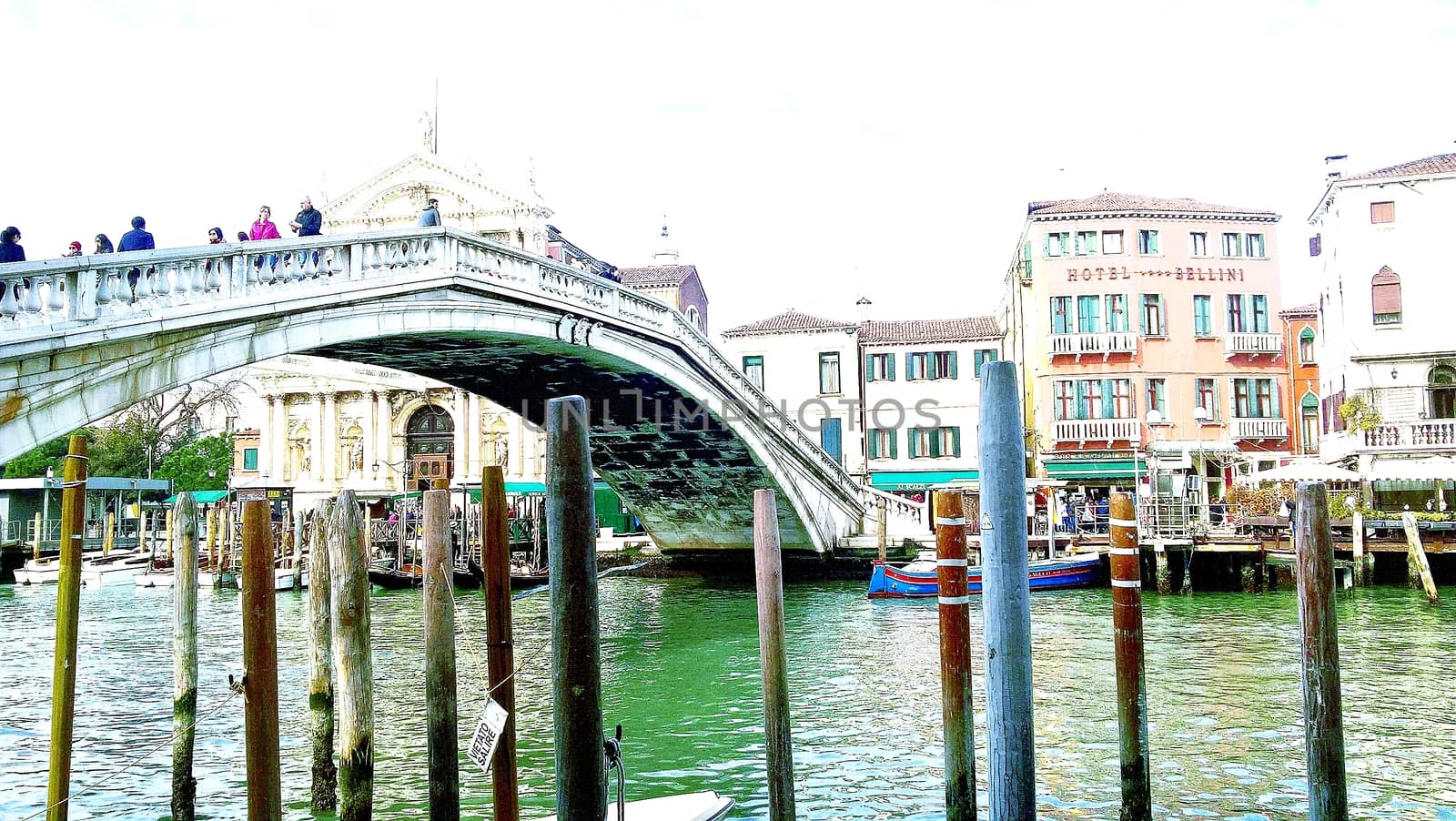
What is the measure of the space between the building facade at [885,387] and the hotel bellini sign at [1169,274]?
338 centimetres

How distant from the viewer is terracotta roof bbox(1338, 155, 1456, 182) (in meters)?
20.2

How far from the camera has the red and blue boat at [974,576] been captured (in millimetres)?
16641

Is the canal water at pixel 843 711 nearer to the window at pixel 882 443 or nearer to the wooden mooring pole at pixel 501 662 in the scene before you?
the wooden mooring pole at pixel 501 662

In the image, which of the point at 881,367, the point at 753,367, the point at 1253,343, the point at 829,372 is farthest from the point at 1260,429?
the point at 753,367

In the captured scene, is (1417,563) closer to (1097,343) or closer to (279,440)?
(1097,343)

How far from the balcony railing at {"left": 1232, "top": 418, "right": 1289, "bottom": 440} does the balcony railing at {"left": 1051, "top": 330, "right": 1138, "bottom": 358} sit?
2.58m

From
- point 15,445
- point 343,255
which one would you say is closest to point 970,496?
point 343,255

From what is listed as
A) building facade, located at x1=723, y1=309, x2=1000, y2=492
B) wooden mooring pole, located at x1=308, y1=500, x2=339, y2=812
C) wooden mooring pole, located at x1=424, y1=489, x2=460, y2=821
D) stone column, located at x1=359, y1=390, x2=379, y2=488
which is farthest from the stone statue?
wooden mooring pole, located at x1=424, y1=489, x2=460, y2=821

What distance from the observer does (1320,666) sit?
4.51 m

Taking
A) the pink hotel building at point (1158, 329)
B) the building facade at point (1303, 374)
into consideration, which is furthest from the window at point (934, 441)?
the building facade at point (1303, 374)

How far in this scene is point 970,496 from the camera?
671 inches

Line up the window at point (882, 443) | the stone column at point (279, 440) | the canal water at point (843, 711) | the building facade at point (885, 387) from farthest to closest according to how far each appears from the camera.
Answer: the stone column at point (279, 440) < the window at point (882, 443) < the building facade at point (885, 387) < the canal water at point (843, 711)

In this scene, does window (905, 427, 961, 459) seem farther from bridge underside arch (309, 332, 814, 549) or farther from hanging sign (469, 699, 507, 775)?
hanging sign (469, 699, 507, 775)

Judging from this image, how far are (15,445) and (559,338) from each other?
20.7 feet
